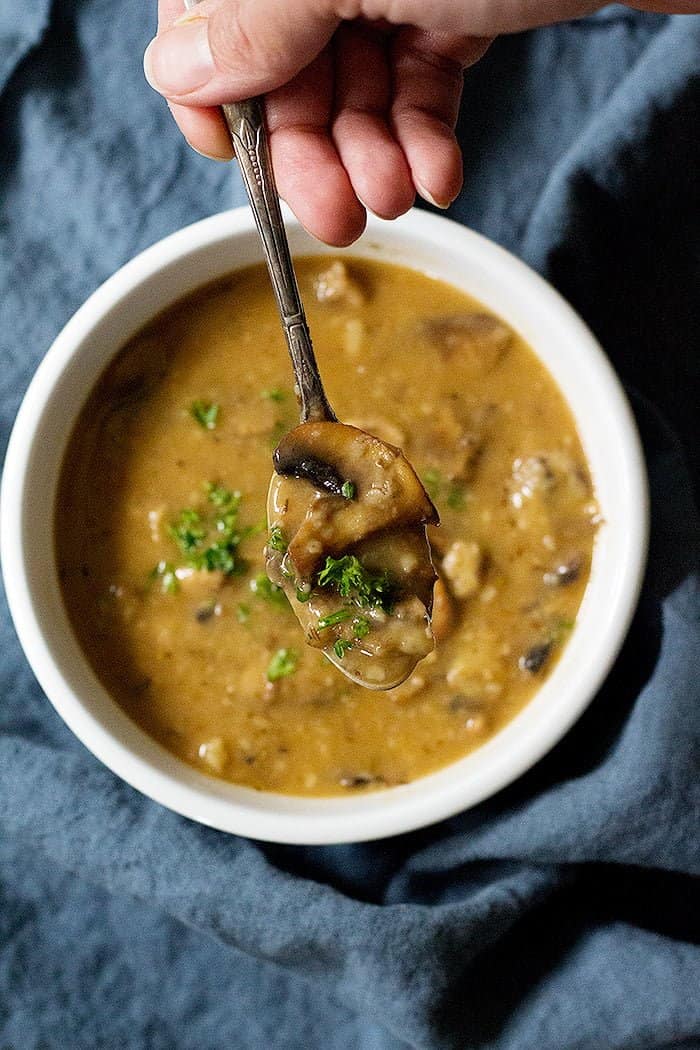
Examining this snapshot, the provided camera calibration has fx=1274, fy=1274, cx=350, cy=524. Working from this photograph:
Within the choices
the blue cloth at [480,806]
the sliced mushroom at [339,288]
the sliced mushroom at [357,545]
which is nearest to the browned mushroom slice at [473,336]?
the sliced mushroom at [339,288]

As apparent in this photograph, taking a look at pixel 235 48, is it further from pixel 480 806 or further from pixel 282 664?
pixel 480 806

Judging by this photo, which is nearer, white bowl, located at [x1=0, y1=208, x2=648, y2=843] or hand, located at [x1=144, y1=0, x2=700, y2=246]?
hand, located at [x1=144, y1=0, x2=700, y2=246]

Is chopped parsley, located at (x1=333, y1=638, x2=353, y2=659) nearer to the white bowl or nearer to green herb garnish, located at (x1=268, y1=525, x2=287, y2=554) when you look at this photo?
green herb garnish, located at (x1=268, y1=525, x2=287, y2=554)

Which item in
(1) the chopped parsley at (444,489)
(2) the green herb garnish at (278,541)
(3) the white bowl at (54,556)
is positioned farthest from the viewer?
(1) the chopped parsley at (444,489)

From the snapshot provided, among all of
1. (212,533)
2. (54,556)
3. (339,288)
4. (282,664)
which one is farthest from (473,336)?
(54,556)

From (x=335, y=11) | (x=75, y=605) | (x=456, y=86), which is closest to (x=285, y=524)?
(x=75, y=605)

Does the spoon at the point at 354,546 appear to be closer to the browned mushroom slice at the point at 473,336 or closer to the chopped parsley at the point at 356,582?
the chopped parsley at the point at 356,582

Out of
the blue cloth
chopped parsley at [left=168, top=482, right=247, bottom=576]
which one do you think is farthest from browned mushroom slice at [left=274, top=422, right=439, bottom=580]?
the blue cloth
